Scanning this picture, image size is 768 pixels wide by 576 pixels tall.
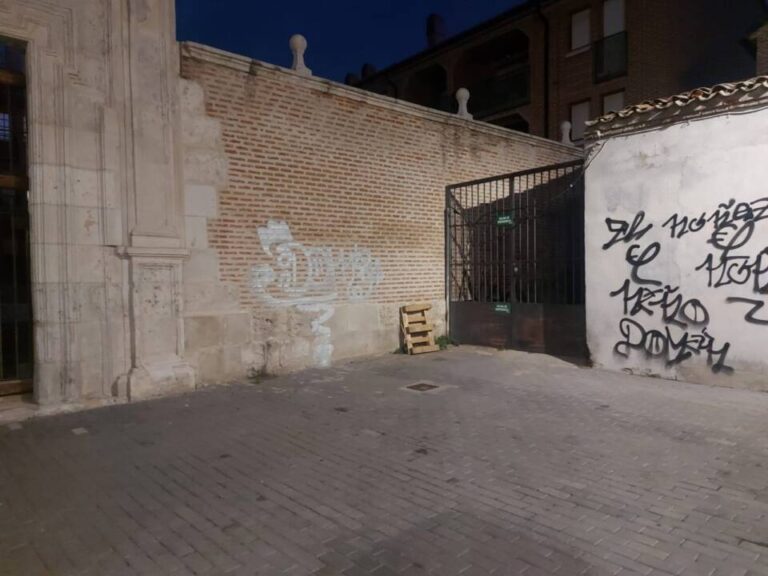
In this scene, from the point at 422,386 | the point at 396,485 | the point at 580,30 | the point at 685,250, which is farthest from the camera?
the point at 580,30

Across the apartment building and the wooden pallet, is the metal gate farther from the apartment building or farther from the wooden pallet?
the apartment building

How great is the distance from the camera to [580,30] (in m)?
18.4

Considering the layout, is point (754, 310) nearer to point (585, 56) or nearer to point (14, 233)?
point (14, 233)

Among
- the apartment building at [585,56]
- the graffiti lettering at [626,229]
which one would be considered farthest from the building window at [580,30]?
the graffiti lettering at [626,229]

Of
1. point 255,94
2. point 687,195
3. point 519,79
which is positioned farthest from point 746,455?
point 519,79

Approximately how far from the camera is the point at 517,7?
19.4 m

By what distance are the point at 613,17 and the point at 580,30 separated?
1.19 meters

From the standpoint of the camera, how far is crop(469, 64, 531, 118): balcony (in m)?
20.3

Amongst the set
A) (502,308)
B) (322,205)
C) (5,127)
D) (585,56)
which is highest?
(585,56)

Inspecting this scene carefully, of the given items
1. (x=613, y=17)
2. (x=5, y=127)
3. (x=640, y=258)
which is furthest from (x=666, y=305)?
(x=613, y=17)

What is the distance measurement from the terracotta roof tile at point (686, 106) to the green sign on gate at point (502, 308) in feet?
10.7

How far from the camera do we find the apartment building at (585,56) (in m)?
17.2

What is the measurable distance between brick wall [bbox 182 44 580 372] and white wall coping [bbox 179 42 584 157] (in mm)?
21

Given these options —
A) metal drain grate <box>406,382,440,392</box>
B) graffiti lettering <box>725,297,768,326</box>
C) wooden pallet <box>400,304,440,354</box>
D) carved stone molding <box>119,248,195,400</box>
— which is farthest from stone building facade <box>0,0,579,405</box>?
graffiti lettering <box>725,297,768,326</box>
